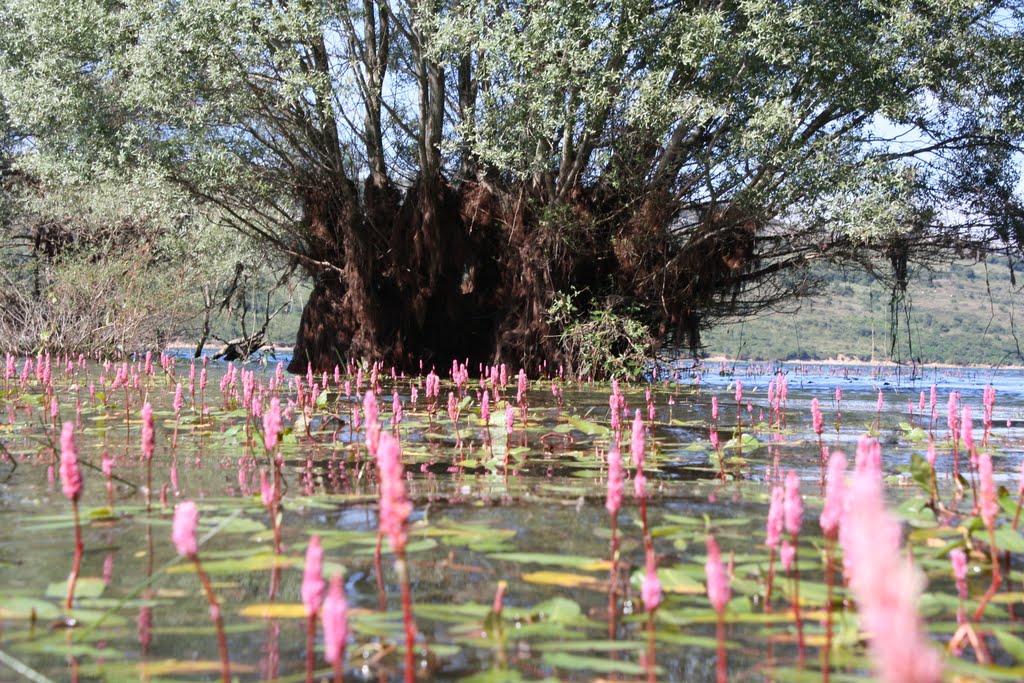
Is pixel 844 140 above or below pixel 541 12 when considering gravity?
below

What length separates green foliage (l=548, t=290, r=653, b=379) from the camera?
18719 mm

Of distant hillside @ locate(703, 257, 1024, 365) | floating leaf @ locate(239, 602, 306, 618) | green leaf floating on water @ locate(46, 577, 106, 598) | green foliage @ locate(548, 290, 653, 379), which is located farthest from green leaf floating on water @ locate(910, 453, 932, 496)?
distant hillside @ locate(703, 257, 1024, 365)

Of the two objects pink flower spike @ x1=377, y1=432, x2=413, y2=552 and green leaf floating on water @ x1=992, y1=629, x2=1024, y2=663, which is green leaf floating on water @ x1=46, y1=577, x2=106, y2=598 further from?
green leaf floating on water @ x1=992, y1=629, x2=1024, y2=663

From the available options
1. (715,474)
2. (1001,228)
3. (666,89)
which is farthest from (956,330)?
(715,474)

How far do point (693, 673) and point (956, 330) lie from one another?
4065 inches

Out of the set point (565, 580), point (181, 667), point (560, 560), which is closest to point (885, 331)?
point (560, 560)

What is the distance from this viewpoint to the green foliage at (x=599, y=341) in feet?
61.4

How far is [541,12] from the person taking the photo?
50.6ft

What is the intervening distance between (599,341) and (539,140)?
3893 millimetres

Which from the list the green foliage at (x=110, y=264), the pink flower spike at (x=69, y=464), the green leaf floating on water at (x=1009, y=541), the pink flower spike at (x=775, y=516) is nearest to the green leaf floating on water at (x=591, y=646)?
the pink flower spike at (x=775, y=516)

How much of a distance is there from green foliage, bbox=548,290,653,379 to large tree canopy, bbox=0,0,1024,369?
19cm

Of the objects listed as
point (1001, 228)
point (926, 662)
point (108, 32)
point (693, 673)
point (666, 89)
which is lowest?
point (693, 673)

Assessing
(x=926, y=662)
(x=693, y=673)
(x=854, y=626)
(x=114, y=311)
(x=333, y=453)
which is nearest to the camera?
(x=926, y=662)

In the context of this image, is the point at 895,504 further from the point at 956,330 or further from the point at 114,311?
the point at 956,330
